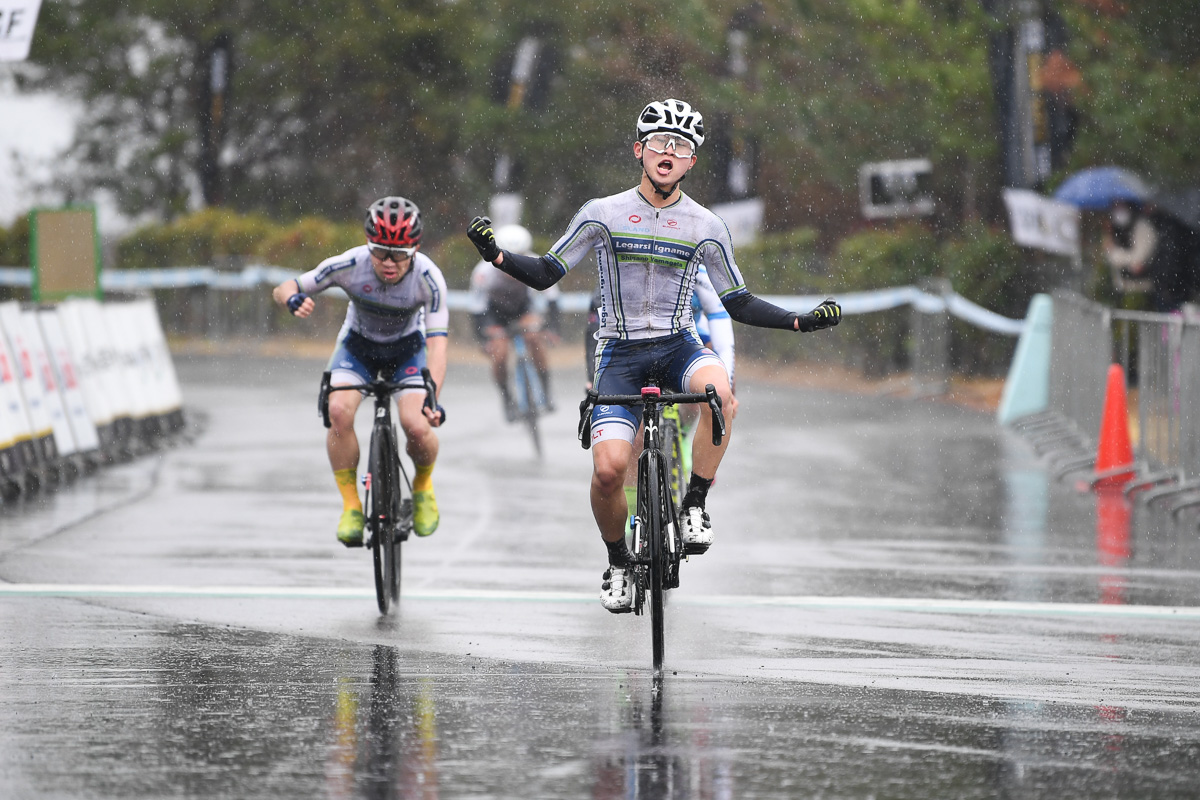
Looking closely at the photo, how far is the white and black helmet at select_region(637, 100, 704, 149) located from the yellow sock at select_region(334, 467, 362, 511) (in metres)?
2.69

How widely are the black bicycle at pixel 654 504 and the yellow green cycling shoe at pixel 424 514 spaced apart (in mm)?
2296

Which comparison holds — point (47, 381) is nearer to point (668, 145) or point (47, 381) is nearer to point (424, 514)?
point (424, 514)

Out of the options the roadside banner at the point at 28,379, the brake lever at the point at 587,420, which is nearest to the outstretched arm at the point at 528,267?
the brake lever at the point at 587,420

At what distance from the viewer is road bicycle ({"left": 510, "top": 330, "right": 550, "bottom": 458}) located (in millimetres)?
18578

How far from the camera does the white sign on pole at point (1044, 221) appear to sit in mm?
25344

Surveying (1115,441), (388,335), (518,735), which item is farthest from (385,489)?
(1115,441)

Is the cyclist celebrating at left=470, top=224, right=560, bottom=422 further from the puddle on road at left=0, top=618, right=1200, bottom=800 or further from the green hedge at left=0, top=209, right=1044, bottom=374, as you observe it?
the puddle on road at left=0, top=618, right=1200, bottom=800

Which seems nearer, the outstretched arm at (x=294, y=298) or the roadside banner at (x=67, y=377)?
the outstretched arm at (x=294, y=298)

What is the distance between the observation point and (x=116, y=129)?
5266 cm

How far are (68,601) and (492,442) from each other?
10282 mm

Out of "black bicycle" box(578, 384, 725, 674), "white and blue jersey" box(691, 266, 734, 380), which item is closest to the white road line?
"white and blue jersey" box(691, 266, 734, 380)

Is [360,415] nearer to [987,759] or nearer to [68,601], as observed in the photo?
[68,601]

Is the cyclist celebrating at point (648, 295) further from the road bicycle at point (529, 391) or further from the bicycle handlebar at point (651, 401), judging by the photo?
the road bicycle at point (529, 391)

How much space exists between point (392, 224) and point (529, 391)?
8.77 meters
